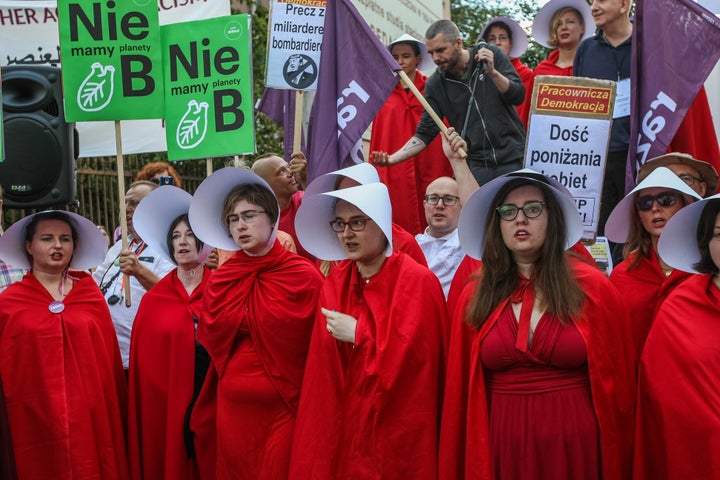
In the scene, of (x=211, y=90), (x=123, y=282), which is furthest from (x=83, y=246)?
(x=211, y=90)

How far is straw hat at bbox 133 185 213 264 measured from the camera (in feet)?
19.2

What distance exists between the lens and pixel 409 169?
851cm

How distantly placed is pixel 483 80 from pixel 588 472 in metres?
3.61

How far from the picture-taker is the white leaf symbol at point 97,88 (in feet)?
20.6

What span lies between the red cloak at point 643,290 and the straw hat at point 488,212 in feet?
1.99

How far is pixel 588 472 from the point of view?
13.2ft

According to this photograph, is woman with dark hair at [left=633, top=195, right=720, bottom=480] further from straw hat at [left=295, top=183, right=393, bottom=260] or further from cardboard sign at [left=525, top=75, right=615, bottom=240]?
straw hat at [left=295, top=183, right=393, bottom=260]

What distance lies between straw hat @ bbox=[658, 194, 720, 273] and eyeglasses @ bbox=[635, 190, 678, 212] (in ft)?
1.72

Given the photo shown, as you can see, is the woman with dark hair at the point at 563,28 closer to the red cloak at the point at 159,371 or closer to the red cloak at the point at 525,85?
the red cloak at the point at 525,85

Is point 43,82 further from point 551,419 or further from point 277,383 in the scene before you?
point 551,419

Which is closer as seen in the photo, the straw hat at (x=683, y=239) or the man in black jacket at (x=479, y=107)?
the straw hat at (x=683, y=239)

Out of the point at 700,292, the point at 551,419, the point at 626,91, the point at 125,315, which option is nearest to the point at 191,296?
the point at 125,315

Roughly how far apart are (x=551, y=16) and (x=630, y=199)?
3.89 m

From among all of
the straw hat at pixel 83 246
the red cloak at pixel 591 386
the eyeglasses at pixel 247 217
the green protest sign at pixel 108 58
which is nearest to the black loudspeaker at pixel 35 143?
the green protest sign at pixel 108 58
